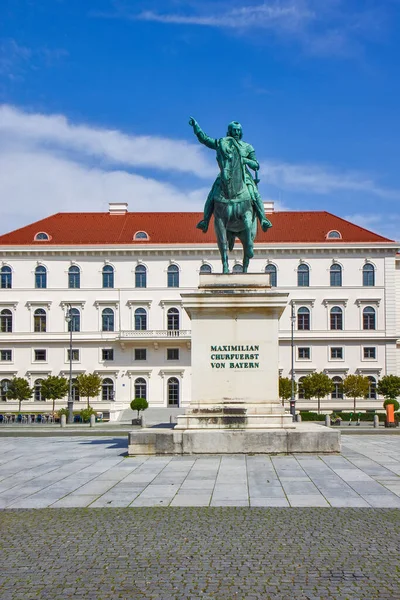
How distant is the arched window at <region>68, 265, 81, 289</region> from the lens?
75875 millimetres

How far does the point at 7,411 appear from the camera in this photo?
230 feet

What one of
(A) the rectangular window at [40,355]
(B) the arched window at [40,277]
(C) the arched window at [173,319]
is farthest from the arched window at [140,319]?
(B) the arched window at [40,277]

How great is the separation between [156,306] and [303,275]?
1603 cm

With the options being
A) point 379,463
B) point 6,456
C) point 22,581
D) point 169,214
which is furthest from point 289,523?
point 169,214

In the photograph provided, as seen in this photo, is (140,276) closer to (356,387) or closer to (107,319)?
(107,319)

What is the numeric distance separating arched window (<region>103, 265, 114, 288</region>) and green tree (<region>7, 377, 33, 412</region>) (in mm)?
13728

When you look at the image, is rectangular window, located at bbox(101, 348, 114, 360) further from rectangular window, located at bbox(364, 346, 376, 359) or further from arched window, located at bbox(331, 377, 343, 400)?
rectangular window, located at bbox(364, 346, 376, 359)

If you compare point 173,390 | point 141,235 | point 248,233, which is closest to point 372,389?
point 173,390

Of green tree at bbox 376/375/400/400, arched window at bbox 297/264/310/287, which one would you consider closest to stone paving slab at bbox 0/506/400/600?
green tree at bbox 376/375/400/400

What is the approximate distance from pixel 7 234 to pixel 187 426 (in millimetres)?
64913

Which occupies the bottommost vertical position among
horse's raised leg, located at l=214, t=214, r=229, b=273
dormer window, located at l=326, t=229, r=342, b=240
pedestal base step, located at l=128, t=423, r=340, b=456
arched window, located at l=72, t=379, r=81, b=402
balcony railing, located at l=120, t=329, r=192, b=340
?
arched window, located at l=72, t=379, r=81, b=402

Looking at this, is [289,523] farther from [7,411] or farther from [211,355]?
[7,411]

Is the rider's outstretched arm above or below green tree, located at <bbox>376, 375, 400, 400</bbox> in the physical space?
above

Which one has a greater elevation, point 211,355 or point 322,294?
point 322,294
